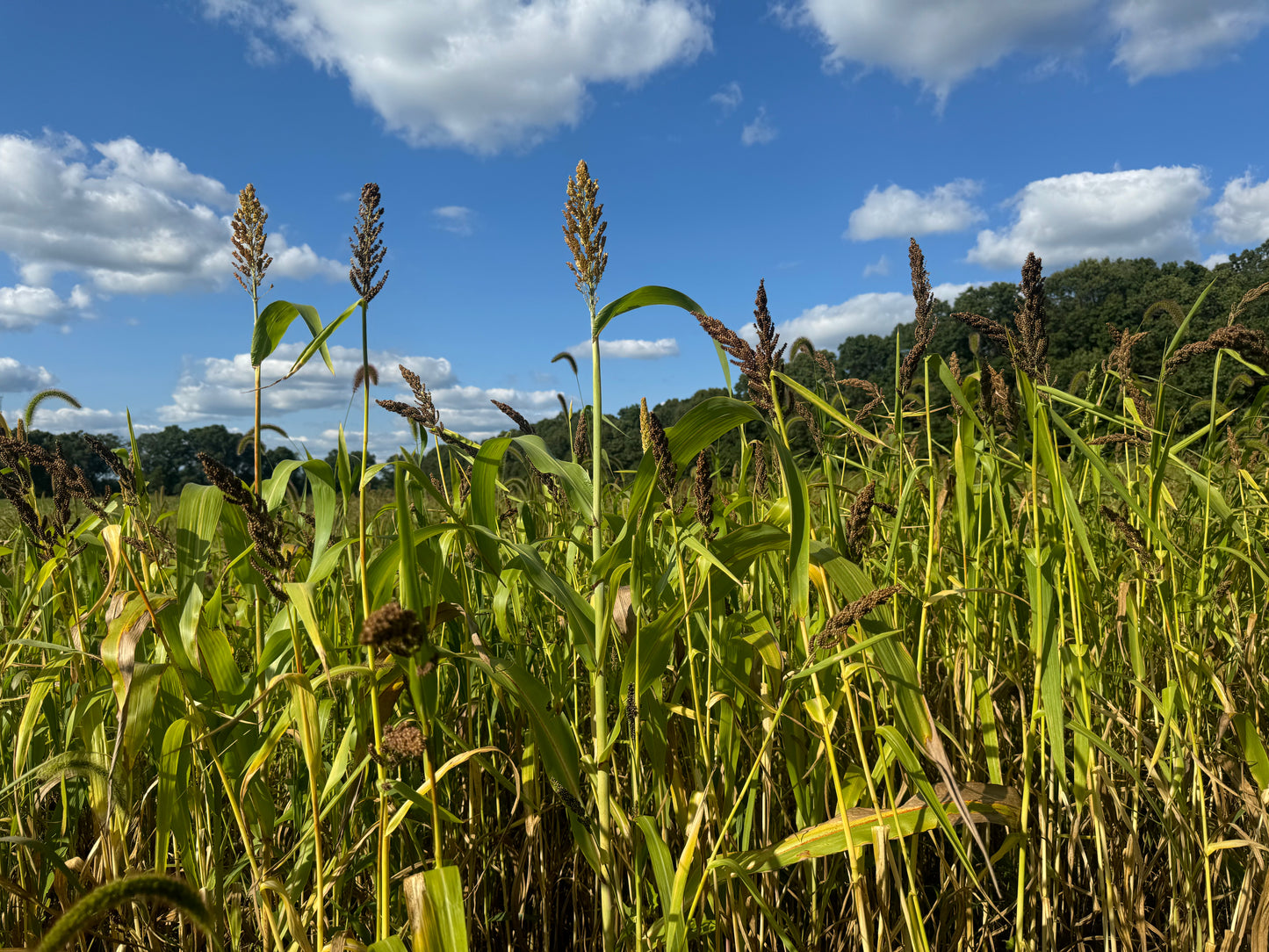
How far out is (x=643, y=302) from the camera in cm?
138

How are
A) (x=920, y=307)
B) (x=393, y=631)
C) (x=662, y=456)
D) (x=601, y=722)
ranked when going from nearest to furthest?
(x=393, y=631) → (x=662, y=456) → (x=601, y=722) → (x=920, y=307)

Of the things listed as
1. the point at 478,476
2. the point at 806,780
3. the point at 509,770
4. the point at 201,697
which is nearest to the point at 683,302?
the point at 478,476

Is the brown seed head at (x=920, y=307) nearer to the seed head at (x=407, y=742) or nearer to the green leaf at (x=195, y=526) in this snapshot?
the seed head at (x=407, y=742)

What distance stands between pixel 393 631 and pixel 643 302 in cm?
86

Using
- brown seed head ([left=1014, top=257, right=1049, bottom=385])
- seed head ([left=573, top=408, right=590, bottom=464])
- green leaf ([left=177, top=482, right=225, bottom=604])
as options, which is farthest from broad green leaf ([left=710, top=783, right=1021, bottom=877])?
seed head ([left=573, top=408, right=590, bottom=464])

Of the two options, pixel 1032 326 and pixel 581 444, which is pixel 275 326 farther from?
pixel 1032 326

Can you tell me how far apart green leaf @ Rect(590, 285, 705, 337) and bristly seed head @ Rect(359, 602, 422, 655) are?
0.73 m

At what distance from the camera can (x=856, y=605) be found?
1.01 metres

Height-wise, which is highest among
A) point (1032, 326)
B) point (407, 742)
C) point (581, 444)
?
point (1032, 326)

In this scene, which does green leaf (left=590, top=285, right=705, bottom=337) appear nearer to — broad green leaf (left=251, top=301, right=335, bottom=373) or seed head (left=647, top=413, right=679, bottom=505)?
seed head (left=647, top=413, right=679, bottom=505)

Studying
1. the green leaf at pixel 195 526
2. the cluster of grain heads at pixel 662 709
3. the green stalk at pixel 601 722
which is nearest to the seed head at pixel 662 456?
the cluster of grain heads at pixel 662 709

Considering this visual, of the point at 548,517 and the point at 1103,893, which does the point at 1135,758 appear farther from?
the point at 548,517

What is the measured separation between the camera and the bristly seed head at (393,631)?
2.37 ft

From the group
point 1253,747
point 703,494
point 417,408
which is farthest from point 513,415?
point 1253,747
